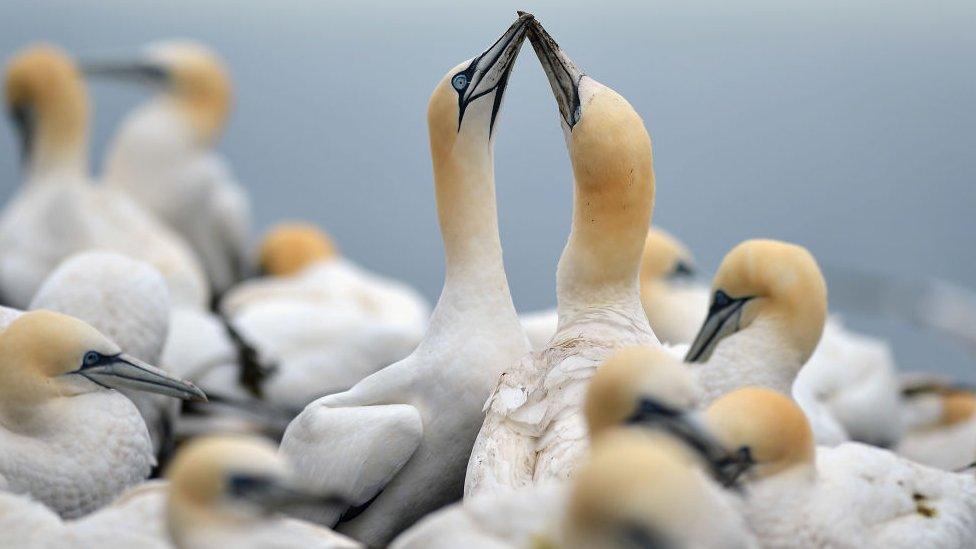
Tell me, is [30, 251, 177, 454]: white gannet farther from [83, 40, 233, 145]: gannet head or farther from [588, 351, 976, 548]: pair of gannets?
[83, 40, 233, 145]: gannet head

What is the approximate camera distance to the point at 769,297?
4.32 metres

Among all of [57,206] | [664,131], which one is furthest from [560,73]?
[664,131]

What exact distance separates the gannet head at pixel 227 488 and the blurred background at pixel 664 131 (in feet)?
36.6

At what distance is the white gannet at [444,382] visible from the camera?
4246 millimetres

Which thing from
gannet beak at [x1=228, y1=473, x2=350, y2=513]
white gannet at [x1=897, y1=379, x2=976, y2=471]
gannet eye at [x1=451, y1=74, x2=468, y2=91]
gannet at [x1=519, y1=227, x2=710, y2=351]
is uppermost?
gannet eye at [x1=451, y1=74, x2=468, y2=91]

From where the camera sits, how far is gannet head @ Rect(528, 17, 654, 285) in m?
4.29

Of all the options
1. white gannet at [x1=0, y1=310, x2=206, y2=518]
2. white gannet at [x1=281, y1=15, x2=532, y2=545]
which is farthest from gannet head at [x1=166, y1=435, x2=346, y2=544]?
white gannet at [x1=0, y1=310, x2=206, y2=518]

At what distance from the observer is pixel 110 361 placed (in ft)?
14.6

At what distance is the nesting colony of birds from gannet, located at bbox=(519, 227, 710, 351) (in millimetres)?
26

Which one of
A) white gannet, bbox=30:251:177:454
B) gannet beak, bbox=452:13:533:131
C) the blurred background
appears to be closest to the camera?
gannet beak, bbox=452:13:533:131

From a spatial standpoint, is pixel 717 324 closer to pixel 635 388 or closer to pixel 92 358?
pixel 635 388

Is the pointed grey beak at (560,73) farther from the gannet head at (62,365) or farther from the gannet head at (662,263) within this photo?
the gannet head at (662,263)

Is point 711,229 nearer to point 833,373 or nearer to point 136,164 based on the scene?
point 136,164

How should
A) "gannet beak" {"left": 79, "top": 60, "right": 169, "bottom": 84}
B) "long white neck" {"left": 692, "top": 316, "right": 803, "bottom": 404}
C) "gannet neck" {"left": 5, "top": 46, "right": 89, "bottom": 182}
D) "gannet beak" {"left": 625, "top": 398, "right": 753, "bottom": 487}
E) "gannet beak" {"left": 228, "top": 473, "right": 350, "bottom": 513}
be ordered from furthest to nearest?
"gannet beak" {"left": 79, "top": 60, "right": 169, "bottom": 84} → "gannet neck" {"left": 5, "top": 46, "right": 89, "bottom": 182} → "long white neck" {"left": 692, "top": 316, "right": 803, "bottom": 404} → "gannet beak" {"left": 625, "top": 398, "right": 753, "bottom": 487} → "gannet beak" {"left": 228, "top": 473, "right": 350, "bottom": 513}
